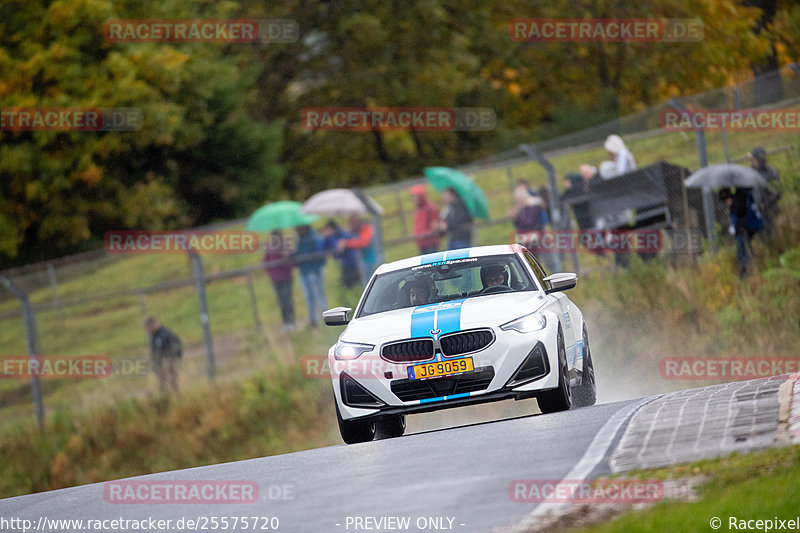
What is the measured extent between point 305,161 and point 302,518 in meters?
48.0

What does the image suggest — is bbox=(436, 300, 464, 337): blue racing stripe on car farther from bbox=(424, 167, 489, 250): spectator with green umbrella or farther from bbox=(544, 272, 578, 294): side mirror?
bbox=(424, 167, 489, 250): spectator with green umbrella

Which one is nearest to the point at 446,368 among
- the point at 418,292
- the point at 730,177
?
the point at 418,292

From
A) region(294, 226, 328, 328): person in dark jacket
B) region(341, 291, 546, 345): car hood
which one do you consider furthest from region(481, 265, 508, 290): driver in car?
region(294, 226, 328, 328): person in dark jacket

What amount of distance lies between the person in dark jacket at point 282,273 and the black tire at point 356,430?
8611 millimetres

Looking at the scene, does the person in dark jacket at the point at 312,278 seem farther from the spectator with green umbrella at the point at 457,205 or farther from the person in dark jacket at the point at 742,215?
the person in dark jacket at the point at 742,215

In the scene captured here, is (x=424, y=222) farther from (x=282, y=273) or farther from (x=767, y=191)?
(x=767, y=191)

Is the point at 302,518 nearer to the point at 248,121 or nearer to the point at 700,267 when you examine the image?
the point at 700,267

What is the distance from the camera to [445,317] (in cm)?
1139

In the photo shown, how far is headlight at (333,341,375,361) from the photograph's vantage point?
37.6 ft

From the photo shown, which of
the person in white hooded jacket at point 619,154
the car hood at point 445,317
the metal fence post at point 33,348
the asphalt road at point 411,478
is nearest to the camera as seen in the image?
the asphalt road at point 411,478

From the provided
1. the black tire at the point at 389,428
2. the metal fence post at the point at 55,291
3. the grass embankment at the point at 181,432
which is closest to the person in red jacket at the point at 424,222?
the grass embankment at the point at 181,432

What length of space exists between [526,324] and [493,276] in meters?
1.53

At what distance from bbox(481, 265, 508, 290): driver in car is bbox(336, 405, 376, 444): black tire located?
67.8 inches

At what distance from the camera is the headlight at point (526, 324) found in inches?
443
